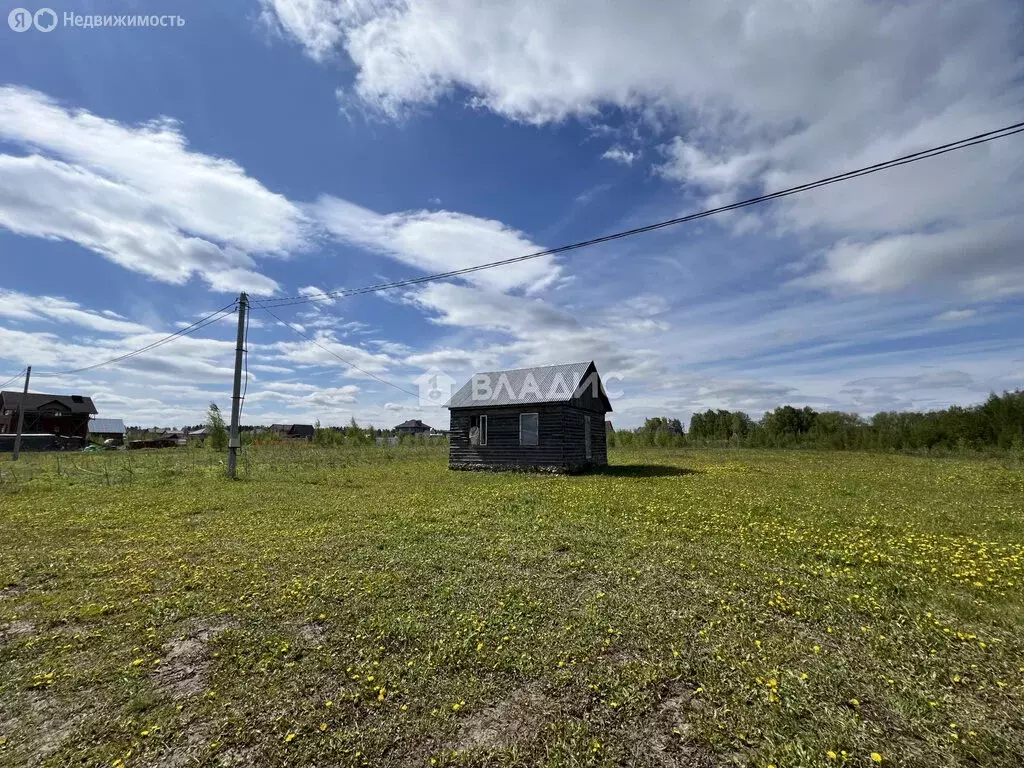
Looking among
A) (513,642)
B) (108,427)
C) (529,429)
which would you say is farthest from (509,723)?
(108,427)

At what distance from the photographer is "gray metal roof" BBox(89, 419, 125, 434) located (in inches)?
2581

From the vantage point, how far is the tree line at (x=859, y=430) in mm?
31969

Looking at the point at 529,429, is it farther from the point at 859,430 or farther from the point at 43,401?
the point at 43,401

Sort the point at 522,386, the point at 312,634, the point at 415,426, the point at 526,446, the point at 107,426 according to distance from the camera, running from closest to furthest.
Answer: the point at 312,634, the point at 526,446, the point at 522,386, the point at 107,426, the point at 415,426

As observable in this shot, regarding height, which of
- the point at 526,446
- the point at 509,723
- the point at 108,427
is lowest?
the point at 509,723

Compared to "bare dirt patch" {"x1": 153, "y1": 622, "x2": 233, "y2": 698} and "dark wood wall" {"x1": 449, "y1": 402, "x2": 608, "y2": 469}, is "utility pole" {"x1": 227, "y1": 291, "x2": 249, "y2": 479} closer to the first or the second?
"dark wood wall" {"x1": 449, "y1": 402, "x2": 608, "y2": 469}

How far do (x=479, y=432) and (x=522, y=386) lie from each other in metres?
3.08

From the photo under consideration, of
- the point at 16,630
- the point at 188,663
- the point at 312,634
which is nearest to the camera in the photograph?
the point at 188,663

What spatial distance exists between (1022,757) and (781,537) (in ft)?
19.5

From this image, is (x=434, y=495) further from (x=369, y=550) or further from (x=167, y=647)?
(x=167, y=647)

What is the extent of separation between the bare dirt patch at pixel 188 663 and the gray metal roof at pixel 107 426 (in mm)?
80926

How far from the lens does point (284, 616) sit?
17.1ft

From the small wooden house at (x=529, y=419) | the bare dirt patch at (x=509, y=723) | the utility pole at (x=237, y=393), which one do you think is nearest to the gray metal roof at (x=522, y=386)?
the small wooden house at (x=529, y=419)

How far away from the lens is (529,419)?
21359mm
